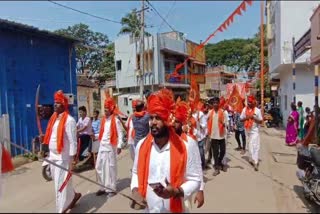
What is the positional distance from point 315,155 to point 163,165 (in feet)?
13.0

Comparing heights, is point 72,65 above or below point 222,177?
above

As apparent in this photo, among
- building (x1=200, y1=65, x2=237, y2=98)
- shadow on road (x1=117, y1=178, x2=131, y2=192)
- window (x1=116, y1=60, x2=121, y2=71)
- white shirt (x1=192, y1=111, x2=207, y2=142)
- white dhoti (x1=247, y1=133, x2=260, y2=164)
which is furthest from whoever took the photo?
building (x1=200, y1=65, x2=237, y2=98)

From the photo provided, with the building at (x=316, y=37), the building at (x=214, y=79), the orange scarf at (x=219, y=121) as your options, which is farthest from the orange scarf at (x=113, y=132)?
the building at (x=214, y=79)

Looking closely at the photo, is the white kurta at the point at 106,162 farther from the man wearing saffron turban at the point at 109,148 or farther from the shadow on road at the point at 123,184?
the shadow on road at the point at 123,184

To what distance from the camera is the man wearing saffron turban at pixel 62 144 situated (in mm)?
5281

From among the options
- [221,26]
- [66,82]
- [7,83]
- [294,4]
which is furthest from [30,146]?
[294,4]

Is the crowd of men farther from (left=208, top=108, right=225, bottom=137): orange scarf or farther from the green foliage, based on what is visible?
the green foliage

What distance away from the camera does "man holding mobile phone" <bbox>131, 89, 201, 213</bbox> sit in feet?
9.52

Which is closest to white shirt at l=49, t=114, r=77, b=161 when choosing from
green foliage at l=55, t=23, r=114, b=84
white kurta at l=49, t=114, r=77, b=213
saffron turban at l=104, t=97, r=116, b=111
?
white kurta at l=49, t=114, r=77, b=213

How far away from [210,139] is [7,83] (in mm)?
6214

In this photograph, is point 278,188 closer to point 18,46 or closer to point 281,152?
point 281,152

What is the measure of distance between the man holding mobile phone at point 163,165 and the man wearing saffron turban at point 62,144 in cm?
246

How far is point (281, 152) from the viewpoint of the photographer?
12.9 meters

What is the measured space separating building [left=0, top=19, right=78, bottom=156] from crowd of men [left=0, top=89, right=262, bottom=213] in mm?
2846
